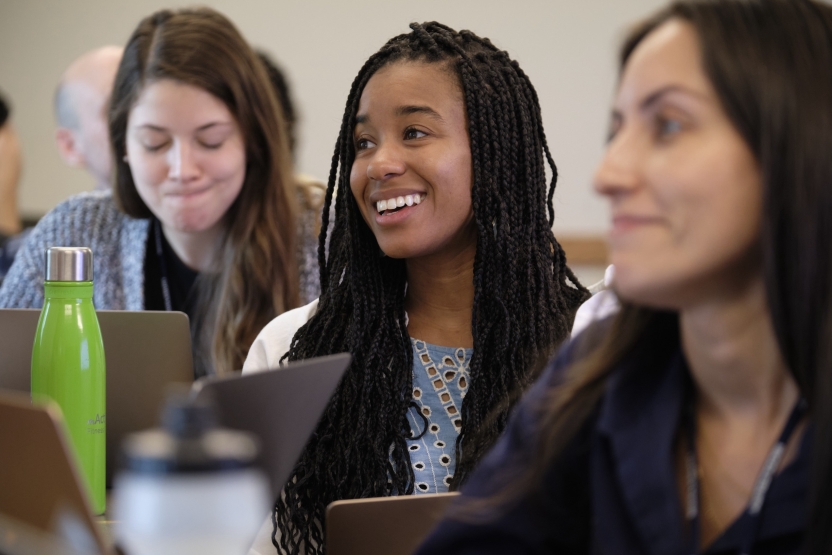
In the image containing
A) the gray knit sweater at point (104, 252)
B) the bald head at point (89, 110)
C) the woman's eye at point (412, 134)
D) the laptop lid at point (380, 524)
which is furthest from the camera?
the bald head at point (89, 110)

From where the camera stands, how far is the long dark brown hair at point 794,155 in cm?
70

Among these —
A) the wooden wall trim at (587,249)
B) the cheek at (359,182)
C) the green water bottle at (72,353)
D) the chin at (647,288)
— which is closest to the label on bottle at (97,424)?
the green water bottle at (72,353)

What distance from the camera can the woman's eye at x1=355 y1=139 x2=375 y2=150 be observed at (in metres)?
1.52

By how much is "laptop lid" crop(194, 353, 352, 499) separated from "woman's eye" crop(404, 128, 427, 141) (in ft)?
2.40

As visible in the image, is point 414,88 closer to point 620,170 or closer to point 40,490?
point 620,170

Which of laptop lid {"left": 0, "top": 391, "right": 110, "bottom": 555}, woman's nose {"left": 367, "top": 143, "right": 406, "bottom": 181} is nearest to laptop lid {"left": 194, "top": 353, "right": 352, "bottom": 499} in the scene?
laptop lid {"left": 0, "top": 391, "right": 110, "bottom": 555}

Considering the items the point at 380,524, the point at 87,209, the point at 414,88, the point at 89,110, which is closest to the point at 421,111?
the point at 414,88

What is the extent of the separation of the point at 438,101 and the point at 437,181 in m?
0.12

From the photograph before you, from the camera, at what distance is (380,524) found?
979mm

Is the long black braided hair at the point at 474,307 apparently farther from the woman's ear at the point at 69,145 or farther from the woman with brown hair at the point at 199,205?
the woman's ear at the point at 69,145

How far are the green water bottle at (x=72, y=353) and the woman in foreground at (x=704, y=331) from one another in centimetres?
46

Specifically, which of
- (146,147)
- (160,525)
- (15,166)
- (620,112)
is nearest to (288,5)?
(15,166)

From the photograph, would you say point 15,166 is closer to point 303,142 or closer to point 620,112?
point 303,142

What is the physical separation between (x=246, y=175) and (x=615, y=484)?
146 cm
